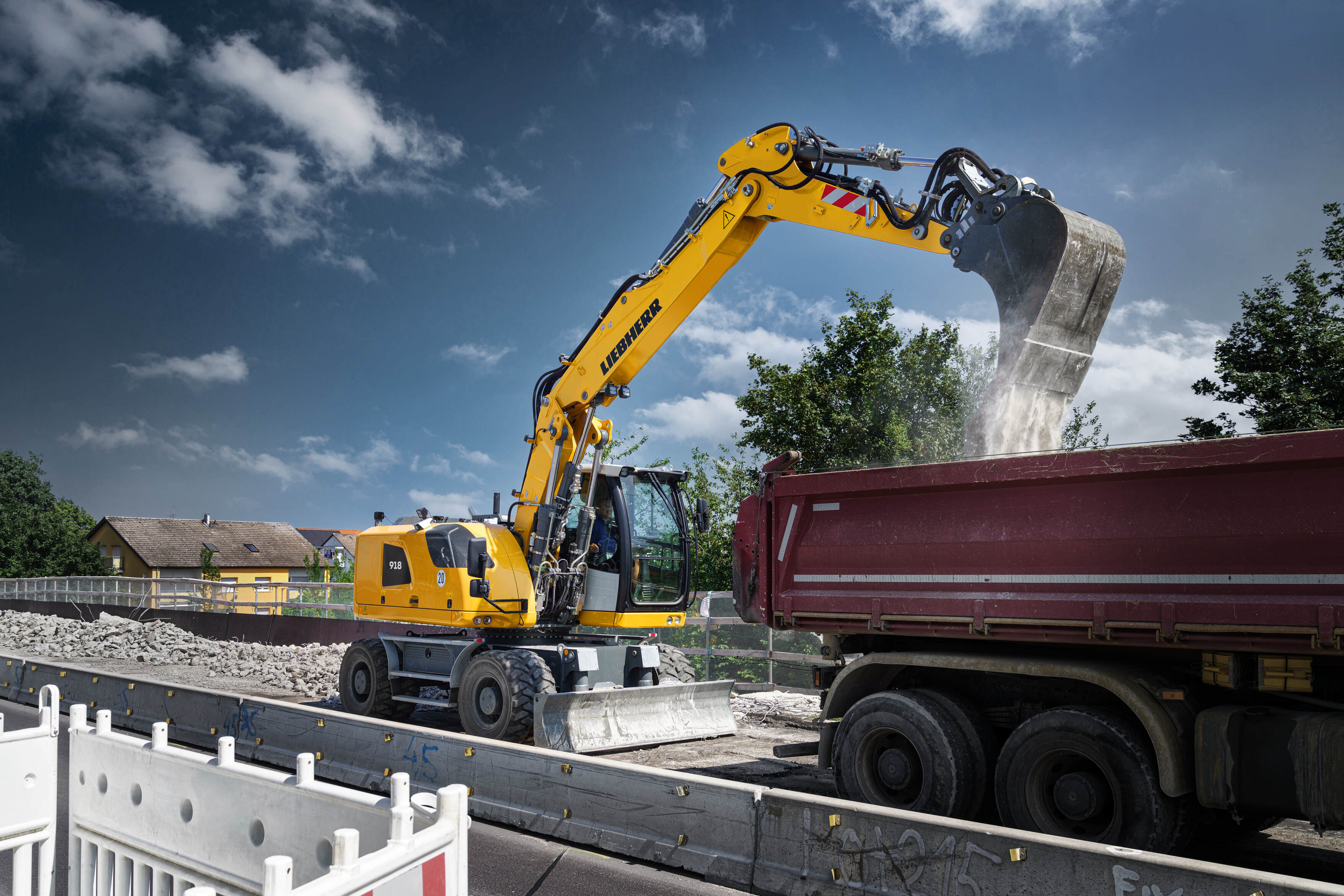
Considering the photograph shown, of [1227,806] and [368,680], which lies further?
[368,680]

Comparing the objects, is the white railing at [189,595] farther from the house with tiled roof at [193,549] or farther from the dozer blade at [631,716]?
the house with tiled roof at [193,549]

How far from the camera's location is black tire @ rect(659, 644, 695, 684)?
10.7 m

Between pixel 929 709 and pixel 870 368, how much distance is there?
1668cm

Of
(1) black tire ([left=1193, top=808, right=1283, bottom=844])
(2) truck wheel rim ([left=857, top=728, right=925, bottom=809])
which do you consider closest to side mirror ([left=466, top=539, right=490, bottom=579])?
(2) truck wheel rim ([left=857, top=728, right=925, bottom=809])

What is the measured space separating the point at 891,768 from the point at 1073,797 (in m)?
1.25

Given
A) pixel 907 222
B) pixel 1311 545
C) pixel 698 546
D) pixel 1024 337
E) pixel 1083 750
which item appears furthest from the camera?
pixel 698 546

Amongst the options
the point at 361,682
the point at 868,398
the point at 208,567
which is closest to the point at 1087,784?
the point at 361,682

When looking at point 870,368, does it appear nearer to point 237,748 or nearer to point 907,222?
point 907,222

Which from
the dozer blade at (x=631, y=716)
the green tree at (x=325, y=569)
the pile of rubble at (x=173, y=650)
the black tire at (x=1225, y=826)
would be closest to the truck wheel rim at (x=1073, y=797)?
the black tire at (x=1225, y=826)

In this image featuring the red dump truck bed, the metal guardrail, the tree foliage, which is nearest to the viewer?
the metal guardrail

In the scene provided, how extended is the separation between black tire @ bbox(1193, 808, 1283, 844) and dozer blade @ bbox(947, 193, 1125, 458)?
2610mm

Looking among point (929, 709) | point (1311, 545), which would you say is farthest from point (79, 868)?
point (1311, 545)

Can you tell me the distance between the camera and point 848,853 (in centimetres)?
494

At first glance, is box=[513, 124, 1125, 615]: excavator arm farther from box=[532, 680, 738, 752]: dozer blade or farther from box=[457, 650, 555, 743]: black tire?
box=[532, 680, 738, 752]: dozer blade
